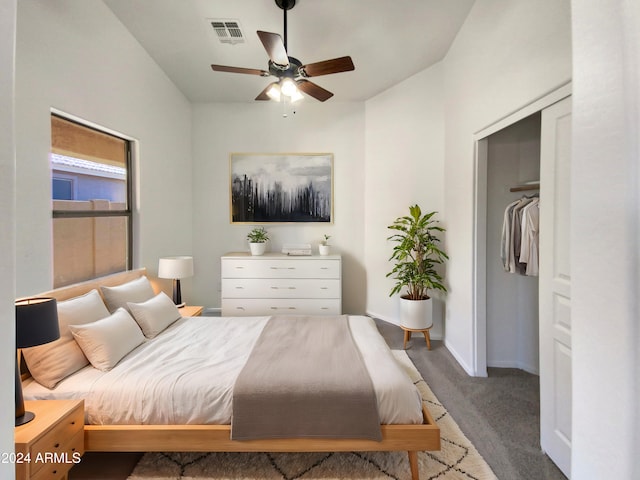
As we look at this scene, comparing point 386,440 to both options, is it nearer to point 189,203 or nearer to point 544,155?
point 544,155

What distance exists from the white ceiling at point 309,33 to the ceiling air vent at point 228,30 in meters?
0.05

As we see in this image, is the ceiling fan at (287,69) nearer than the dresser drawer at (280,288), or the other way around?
the ceiling fan at (287,69)

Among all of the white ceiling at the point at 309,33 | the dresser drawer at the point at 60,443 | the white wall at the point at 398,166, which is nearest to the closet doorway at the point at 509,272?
the white wall at the point at 398,166

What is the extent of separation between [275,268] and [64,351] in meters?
2.36

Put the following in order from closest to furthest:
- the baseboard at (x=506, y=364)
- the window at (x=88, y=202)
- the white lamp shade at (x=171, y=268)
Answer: the window at (x=88, y=202), the baseboard at (x=506, y=364), the white lamp shade at (x=171, y=268)

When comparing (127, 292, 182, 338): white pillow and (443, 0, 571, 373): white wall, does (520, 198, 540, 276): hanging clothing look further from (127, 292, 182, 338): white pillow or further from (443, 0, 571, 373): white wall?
(127, 292, 182, 338): white pillow

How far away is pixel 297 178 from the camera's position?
4375mm

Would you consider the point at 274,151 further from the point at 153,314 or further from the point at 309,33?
A: the point at 153,314

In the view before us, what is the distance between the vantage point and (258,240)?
4223 millimetres

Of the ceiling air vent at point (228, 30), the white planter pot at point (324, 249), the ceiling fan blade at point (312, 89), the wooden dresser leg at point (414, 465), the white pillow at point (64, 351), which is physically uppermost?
the ceiling air vent at point (228, 30)

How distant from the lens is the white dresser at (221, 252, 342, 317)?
12.9ft

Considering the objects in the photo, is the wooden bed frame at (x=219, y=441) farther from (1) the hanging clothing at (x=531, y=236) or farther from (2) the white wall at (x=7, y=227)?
(1) the hanging clothing at (x=531, y=236)

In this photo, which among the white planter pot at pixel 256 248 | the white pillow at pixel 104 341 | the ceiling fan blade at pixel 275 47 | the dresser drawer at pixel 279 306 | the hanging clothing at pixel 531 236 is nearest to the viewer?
the white pillow at pixel 104 341

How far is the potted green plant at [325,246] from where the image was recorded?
4141 mm
